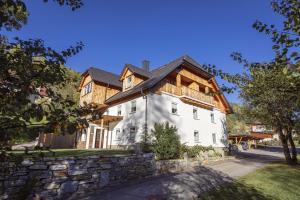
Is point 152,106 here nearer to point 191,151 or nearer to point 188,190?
point 191,151

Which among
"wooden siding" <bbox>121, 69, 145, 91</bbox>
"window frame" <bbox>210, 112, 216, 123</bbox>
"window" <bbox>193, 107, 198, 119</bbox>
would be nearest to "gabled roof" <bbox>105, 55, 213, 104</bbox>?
"wooden siding" <bbox>121, 69, 145, 91</bbox>

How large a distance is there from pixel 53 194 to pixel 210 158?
1465cm

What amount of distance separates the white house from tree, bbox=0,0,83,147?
48.2 feet

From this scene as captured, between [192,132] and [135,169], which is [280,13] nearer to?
[135,169]

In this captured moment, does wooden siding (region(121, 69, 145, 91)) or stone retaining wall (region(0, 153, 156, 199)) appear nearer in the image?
stone retaining wall (region(0, 153, 156, 199))

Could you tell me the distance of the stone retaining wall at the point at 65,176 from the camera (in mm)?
7457

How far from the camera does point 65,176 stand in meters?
8.70

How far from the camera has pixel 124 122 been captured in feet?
67.4

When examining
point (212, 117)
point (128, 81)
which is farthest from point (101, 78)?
point (212, 117)

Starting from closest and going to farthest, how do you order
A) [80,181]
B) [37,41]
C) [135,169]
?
[37,41], [80,181], [135,169]

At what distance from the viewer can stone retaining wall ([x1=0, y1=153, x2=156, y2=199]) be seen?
7.46 metres

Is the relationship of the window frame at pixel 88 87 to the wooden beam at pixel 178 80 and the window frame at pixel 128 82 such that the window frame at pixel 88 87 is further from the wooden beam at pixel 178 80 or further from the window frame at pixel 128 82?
the wooden beam at pixel 178 80

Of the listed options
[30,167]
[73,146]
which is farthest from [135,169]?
[73,146]

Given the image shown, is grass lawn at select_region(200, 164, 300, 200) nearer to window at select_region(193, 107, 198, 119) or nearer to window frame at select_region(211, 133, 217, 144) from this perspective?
window at select_region(193, 107, 198, 119)
